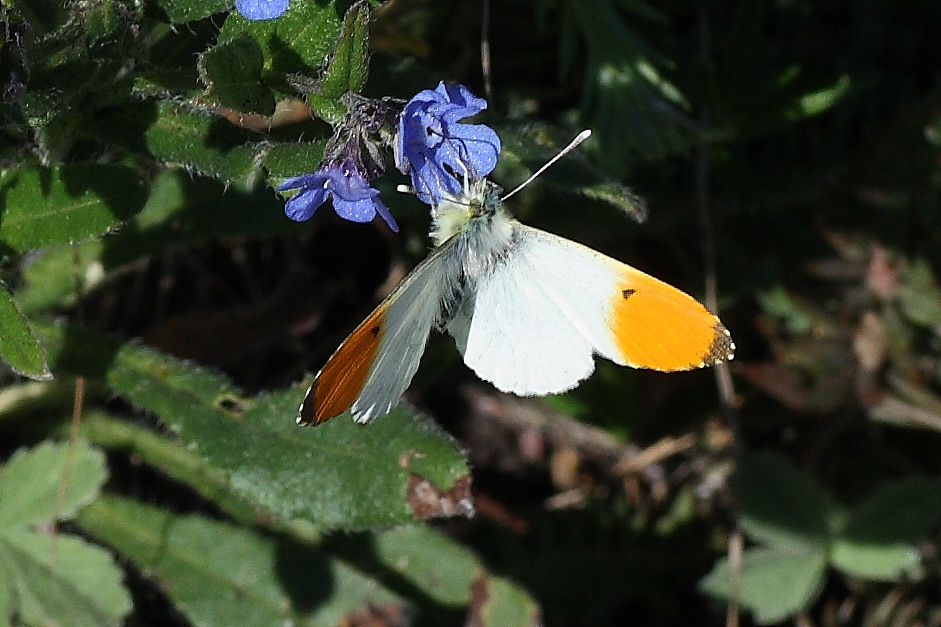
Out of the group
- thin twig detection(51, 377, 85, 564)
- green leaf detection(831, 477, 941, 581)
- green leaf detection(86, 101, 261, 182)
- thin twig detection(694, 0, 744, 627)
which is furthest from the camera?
green leaf detection(831, 477, 941, 581)

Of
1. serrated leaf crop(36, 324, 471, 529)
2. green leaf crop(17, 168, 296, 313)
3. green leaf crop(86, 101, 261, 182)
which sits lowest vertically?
serrated leaf crop(36, 324, 471, 529)

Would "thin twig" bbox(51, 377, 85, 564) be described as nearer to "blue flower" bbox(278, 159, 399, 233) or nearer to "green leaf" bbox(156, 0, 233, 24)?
"green leaf" bbox(156, 0, 233, 24)

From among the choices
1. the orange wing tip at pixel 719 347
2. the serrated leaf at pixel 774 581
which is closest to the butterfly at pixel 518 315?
the orange wing tip at pixel 719 347

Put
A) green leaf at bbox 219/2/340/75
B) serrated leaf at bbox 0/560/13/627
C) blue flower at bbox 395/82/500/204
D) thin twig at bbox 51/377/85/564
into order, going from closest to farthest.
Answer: blue flower at bbox 395/82/500/204
green leaf at bbox 219/2/340/75
serrated leaf at bbox 0/560/13/627
thin twig at bbox 51/377/85/564

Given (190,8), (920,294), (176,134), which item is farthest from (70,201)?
(920,294)

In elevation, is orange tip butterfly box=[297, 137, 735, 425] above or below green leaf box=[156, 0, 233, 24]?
below

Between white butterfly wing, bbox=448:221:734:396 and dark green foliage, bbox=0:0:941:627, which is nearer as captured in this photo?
white butterfly wing, bbox=448:221:734:396

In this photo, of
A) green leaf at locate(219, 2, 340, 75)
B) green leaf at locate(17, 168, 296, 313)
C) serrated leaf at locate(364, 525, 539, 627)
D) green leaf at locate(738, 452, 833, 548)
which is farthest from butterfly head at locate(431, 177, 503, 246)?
green leaf at locate(738, 452, 833, 548)
